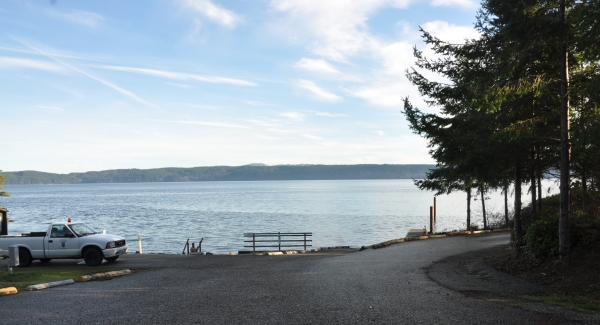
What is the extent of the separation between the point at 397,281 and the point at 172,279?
6719 mm

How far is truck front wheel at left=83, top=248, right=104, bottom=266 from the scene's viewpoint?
62.0 ft

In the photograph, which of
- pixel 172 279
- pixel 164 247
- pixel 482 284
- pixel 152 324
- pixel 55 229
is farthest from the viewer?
pixel 164 247

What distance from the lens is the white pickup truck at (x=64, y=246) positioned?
62.2 ft

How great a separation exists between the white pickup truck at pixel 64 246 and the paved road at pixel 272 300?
12.8ft

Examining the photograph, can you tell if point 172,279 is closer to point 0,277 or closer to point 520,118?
point 0,277

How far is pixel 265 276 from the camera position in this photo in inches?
566

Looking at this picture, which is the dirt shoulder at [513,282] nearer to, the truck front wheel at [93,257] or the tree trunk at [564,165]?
the tree trunk at [564,165]

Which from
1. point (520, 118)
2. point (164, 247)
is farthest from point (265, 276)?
point (164, 247)

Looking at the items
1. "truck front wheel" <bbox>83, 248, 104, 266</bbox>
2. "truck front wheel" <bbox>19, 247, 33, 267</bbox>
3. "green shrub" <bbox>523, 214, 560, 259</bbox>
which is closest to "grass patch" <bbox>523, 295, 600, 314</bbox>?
"green shrub" <bbox>523, 214, 560, 259</bbox>

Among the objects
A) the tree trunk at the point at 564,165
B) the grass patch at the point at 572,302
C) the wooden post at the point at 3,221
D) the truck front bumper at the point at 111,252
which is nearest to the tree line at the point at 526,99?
the tree trunk at the point at 564,165

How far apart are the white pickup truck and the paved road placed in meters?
3.89

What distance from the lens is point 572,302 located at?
30.5ft

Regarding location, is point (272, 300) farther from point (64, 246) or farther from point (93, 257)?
point (64, 246)

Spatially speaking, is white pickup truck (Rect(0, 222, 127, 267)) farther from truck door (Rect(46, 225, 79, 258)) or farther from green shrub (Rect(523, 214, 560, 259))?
Answer: green shrub (Rect(523, 214, 560, 259))
